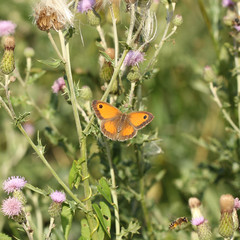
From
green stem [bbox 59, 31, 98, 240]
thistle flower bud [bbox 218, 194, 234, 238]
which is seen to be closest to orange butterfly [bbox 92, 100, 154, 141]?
green stem [bbox 59, 31, 98, 240]

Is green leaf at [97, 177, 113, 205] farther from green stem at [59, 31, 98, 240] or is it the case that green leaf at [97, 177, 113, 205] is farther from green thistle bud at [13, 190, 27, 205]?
green thistle bud at [13, 190, 27, 205]

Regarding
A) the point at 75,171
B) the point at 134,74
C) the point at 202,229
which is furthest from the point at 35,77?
the point at 202,229

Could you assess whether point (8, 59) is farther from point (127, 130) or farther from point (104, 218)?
point (104, 218)

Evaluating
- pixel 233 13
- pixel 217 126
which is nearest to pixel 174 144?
pixel 217 126

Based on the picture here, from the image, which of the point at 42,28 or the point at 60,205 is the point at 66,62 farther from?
the point at 60,205

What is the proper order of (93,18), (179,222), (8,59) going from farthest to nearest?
(93,18) → (179,222) → (8,59)

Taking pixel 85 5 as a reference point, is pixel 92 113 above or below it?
below

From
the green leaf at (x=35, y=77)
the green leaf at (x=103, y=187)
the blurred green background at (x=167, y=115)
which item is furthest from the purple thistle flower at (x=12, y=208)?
the blurred green background at (x=167, y=115)
